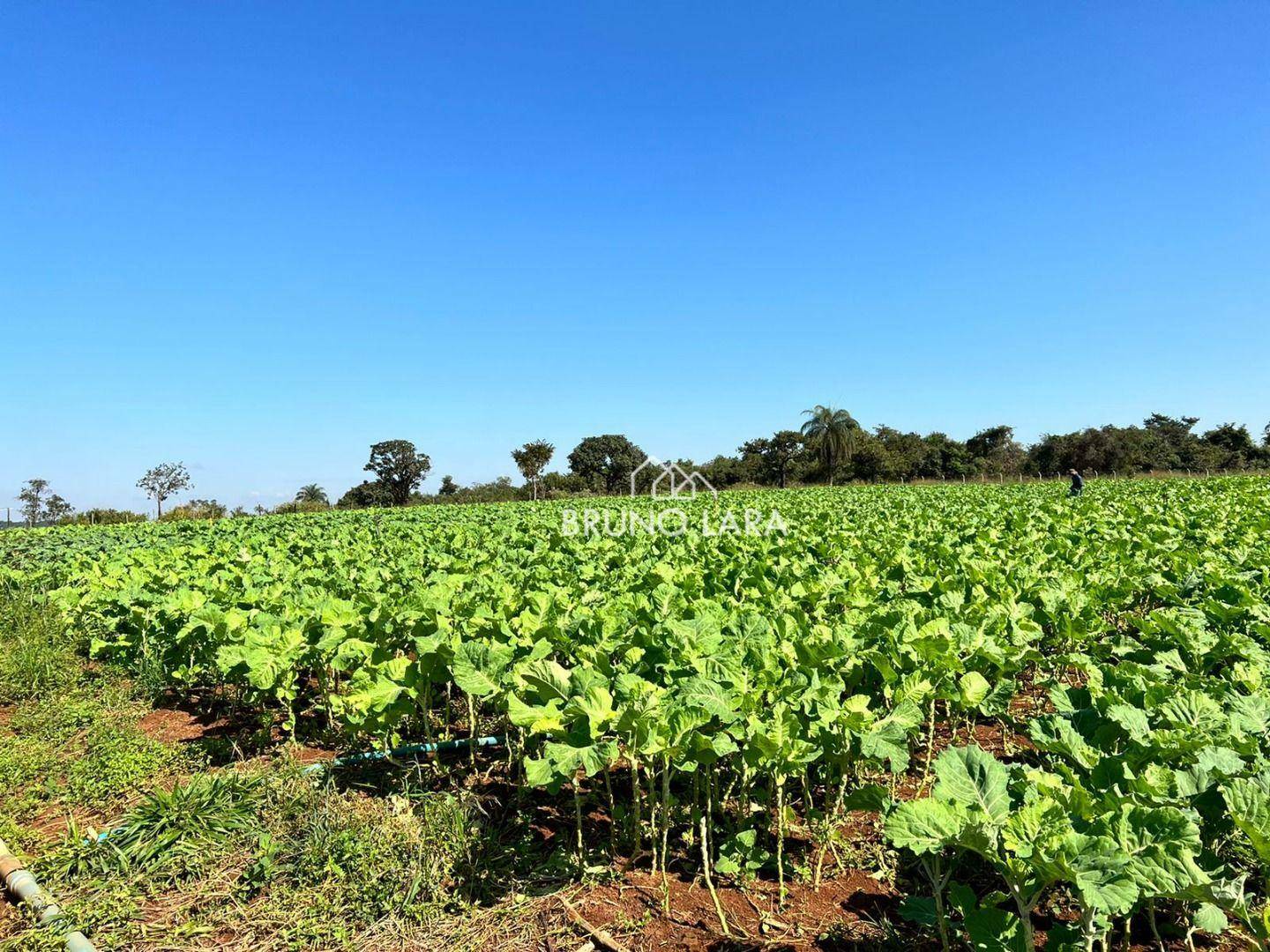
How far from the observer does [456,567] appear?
25.8 ft

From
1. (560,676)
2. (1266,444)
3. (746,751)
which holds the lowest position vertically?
(746,751)

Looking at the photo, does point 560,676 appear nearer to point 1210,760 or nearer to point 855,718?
point 855,718

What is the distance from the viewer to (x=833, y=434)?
63.5m

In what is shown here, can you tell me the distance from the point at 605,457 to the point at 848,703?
2808 inches

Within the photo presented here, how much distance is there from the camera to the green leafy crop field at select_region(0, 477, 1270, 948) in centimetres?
202

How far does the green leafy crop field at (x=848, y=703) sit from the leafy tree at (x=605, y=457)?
208ft

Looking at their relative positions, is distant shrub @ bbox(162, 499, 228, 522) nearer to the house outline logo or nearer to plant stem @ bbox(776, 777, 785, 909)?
the house outline logo

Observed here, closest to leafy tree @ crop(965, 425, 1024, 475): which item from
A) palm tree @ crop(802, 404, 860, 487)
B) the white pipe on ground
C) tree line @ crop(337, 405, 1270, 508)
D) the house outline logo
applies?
tree line @ crop(337, 405, 1270, 508)

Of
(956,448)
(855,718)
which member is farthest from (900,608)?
(956,448)

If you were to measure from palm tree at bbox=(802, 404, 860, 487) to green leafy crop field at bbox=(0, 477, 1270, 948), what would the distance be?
189ft

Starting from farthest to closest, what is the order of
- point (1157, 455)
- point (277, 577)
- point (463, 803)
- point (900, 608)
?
point (1157, 455), point (277, 577), point (900, 608), point (463, 803)

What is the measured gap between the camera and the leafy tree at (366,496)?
61.1 meters

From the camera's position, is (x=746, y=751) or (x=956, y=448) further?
(x=956, y=448)

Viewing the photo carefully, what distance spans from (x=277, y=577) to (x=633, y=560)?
13.7ft
